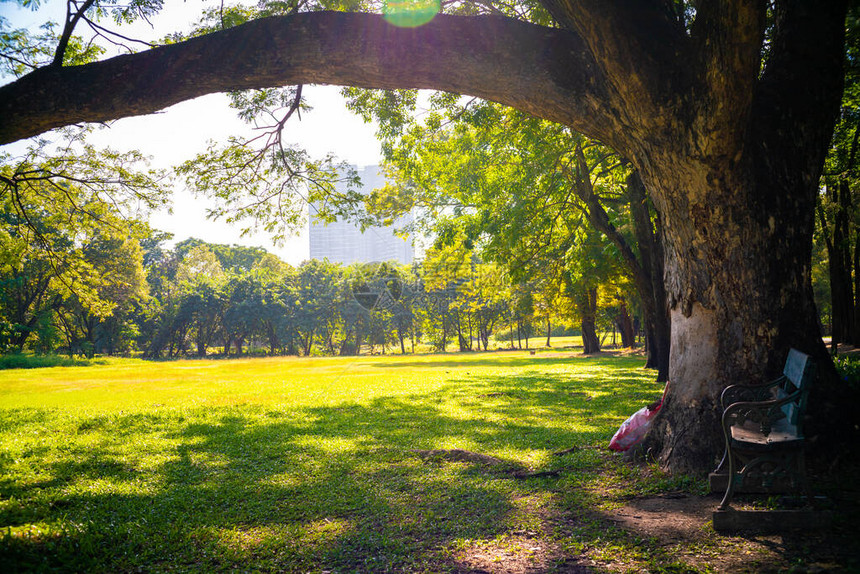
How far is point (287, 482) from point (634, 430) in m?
4.37

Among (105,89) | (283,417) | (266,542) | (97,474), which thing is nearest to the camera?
(266,542)

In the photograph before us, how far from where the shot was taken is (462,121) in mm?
12359

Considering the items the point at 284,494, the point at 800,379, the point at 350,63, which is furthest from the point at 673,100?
the point at 284,494

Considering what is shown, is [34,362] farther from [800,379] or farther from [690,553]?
[800,379]

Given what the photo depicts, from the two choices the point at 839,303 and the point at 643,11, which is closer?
the point at 643,11

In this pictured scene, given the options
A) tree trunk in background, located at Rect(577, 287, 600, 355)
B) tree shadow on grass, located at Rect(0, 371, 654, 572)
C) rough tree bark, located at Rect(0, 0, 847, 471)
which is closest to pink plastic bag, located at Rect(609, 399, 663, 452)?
tree shadow on grass, located at Rect(0, 371, 654, 572)

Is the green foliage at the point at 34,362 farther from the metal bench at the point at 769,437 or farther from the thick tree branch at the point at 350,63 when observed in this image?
the metal bench at the point at 769,437

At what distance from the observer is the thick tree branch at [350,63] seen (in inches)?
210

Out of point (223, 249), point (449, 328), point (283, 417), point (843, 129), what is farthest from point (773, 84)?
point (223, 249)

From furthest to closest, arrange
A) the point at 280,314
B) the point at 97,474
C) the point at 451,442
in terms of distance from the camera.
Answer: the point at 280,314
the point at 451,442
the point at 97,474

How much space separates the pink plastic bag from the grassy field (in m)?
0.24

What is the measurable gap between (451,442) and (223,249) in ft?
329

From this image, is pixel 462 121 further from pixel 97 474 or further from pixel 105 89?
pixel 97 474

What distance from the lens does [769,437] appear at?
13.3 ft
